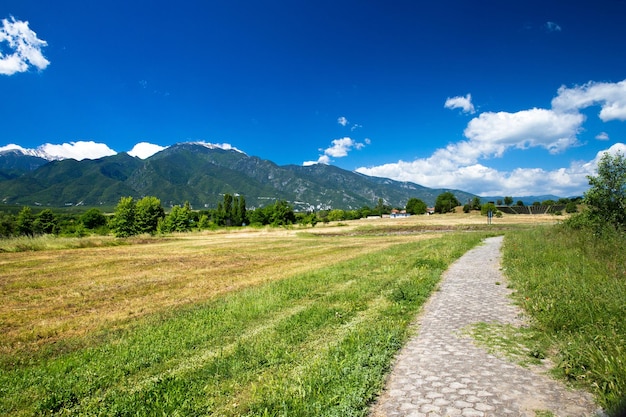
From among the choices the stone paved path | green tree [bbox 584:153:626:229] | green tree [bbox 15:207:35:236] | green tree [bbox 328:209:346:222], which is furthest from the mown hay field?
green tree [bbox 328:209:346:222]

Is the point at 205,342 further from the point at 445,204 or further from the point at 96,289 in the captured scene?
the point at 445,204

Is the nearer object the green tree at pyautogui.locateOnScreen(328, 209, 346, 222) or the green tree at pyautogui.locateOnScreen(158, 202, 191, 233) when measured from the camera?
the green tree at pyautogui.locateOnScreen(158, 202, 191, 233)

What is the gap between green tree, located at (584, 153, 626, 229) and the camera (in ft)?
66.8

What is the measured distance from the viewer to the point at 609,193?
826 inches

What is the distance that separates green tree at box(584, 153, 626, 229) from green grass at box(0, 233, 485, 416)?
1774cm

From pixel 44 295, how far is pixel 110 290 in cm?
255

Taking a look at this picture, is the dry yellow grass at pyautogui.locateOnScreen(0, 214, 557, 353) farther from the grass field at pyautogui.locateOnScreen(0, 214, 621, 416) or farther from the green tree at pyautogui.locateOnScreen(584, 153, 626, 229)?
the green tree at pyautogui.locateOnScreen(584, 153, 626, 229)

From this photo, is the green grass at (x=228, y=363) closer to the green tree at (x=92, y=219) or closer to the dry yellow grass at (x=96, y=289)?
the dry yellow grass at (x=96, y=289)

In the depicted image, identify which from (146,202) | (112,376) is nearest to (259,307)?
(112,376)

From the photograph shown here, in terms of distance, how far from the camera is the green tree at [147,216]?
92.5m

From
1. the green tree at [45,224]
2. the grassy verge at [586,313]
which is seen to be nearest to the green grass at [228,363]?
the grassy verge at [586,313]

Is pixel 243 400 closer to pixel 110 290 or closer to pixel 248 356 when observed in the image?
pixel 248 356

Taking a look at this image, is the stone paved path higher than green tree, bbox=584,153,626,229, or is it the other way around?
green tree, bbox=584,153,626,229

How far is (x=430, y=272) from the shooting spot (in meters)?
17.2
